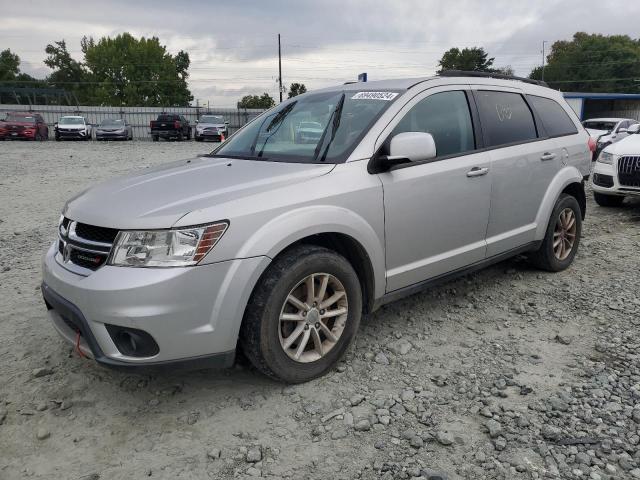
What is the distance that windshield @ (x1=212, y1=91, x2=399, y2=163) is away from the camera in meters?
3.34

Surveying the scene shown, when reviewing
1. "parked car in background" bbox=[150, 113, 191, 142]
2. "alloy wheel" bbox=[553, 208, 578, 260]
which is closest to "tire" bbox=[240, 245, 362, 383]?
"alloy wheel" bbox=[553, 208, 578, 260]

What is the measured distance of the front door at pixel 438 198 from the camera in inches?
132

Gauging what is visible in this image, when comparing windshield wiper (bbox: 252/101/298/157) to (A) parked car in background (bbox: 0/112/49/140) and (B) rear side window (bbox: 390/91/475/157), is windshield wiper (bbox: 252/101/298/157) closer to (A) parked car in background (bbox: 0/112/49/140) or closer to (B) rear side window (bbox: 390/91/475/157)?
(B) rear side window (bbox: 390/91/475/157)

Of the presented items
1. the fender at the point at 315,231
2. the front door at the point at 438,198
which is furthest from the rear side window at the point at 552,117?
the fender at the point at 315,231

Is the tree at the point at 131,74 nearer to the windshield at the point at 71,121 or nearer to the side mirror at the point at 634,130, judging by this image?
the windshield at the point at 71,121

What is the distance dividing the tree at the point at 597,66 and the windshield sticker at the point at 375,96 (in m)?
86.2

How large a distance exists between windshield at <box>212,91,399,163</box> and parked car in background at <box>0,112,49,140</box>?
27.3 meters

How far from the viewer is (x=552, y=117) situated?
485 cm

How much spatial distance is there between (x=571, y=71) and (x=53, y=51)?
8447 centimetres

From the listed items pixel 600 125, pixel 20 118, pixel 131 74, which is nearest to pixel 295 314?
pixel 600 125

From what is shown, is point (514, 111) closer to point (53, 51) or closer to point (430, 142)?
point (430, 142)

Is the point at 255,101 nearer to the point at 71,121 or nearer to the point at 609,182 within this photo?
the point at 71,121

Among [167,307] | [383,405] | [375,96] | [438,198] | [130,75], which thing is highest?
[130,75]

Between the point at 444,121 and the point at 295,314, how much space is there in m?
1.81
